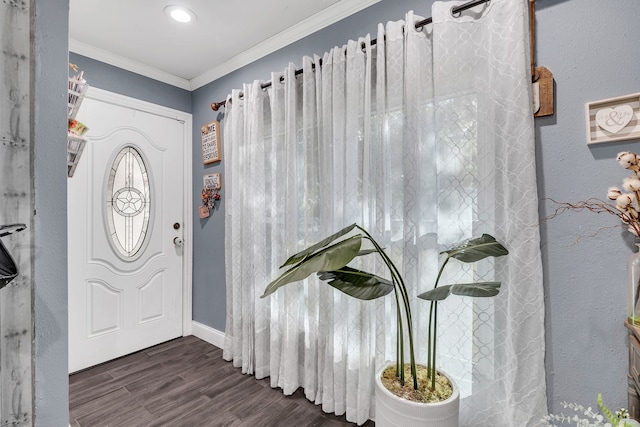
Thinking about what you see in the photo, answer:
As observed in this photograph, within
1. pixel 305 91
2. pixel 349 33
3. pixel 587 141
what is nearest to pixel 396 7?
pixel 349 33

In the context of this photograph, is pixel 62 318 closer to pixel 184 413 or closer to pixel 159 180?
pixel 184 413

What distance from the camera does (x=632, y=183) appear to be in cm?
106

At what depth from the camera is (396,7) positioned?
1.69 metres

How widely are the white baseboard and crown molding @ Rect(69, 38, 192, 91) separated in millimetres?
2362

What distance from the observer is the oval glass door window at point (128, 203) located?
8.32 feet

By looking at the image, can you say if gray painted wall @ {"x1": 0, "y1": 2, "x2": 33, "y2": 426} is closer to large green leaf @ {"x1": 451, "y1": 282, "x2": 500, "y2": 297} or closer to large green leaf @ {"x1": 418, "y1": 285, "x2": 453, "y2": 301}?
large green leaf @ {"x1": 418, "y1": 285, "x2": 453, "y2": 301}

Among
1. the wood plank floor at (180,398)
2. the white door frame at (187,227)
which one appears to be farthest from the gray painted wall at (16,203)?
the white door frame at (187,227)

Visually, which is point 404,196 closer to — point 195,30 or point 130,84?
point 195,30

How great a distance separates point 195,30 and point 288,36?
67 cm

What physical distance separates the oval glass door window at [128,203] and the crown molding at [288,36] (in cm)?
101

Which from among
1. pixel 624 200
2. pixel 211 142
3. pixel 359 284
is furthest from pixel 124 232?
pixel 624 200

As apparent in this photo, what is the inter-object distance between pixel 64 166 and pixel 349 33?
5.49 ft

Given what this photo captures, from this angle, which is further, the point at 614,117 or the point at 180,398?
the point at 180,398

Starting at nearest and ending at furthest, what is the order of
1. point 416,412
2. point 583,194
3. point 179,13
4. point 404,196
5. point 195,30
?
point 416,412
point 583,194
point 404,196
point 179,13
point 195,30
